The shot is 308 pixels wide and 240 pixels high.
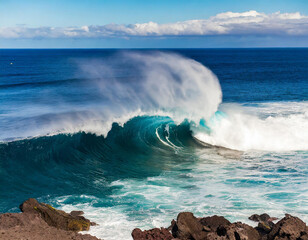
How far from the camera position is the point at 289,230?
28.1 feet

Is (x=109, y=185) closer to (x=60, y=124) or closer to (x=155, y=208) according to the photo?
(x=155, y=208)

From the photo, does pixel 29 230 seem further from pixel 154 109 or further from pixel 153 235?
pixel 154 109

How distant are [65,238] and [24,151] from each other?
9.76 metres

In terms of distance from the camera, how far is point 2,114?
27.0 meters

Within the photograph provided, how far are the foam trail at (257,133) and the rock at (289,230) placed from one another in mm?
10639

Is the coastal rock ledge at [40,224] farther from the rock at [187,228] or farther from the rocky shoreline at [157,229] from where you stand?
the rock at [187,228]

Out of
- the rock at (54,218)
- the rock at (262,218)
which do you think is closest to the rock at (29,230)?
the rock at (54,218)

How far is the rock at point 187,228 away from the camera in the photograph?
9102 mm

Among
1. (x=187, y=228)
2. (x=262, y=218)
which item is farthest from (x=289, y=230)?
(x=187, y=228)

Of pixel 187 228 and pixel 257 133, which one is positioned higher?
pixel 187 228

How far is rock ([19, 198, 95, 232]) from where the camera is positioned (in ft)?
31.7

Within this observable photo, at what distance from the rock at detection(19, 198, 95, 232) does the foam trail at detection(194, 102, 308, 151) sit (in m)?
11.4

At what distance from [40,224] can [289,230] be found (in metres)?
5.74

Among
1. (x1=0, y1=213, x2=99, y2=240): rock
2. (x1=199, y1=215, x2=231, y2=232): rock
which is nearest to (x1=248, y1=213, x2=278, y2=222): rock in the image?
(x1=199, y1=215, x2=231, y2=232): rock
